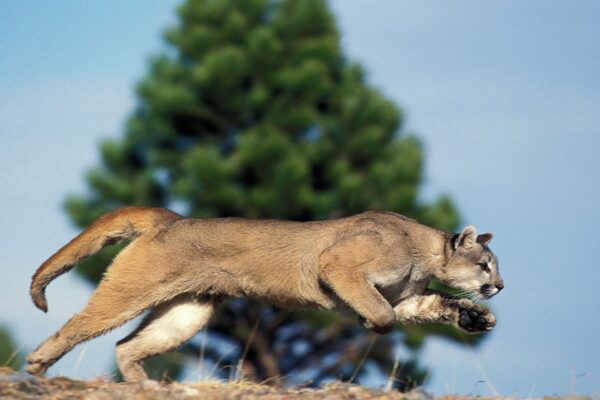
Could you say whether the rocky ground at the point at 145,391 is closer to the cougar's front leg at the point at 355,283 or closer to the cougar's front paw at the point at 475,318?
the cougar's front leg at the point at 355,283

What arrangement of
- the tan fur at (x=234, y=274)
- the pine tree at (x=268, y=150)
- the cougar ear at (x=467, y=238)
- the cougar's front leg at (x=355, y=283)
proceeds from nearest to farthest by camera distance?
the cougar's front leg at (x=355, y=283)
the tan fur at (x=234, y=274)
the cougar ear at (x=467, y=238)
the pine tree at (x=268, y=150)

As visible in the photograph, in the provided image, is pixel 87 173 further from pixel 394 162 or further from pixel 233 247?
pixel 233 247

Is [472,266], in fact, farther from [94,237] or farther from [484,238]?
[94,237]

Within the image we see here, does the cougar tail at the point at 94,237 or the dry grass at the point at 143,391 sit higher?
the cougar tail at the point at 94,237

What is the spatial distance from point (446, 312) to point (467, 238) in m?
0.78

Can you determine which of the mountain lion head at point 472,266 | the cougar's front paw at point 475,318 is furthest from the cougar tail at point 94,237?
the cougar's front paw at point 475,318

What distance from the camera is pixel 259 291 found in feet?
26.1

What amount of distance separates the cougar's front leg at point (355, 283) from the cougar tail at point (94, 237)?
4.84 feet

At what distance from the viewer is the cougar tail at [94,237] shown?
8023 mm

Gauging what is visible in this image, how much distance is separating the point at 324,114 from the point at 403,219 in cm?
1183

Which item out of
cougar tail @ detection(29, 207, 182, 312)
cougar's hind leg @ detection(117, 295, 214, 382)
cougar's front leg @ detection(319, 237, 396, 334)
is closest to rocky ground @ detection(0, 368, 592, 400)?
cougar's front leg @ detection(319, 237, 396, 334)

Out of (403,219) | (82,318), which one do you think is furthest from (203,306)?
(403,219)

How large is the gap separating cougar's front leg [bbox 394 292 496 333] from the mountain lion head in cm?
37

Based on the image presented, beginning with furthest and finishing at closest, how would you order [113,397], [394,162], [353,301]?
[394,162] < [353,301] < [113,397]
